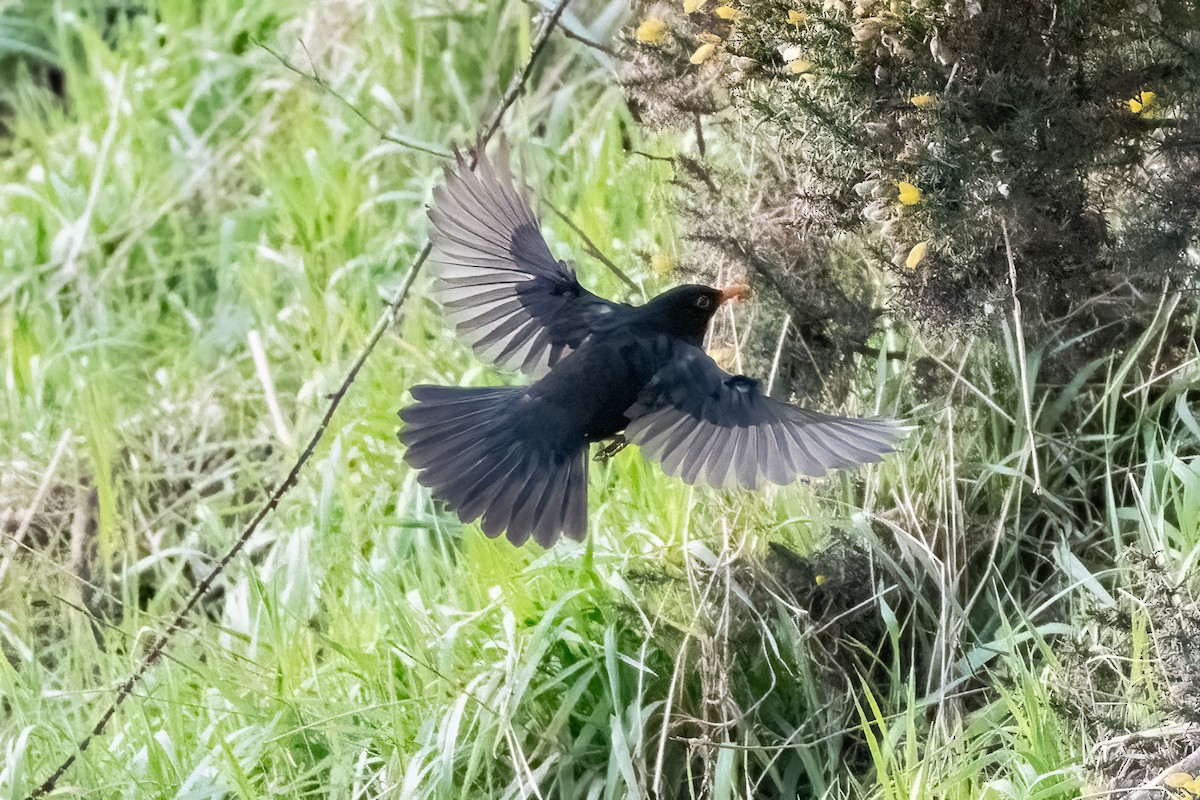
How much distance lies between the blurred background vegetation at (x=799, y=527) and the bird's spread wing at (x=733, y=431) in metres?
0.28

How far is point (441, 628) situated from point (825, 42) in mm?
1343

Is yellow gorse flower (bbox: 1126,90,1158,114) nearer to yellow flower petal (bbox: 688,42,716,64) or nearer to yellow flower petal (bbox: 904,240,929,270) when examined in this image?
yellow flower petal (bbox: 904,240,929,270)

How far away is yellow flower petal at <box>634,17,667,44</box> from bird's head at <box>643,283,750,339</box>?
20.3 inches

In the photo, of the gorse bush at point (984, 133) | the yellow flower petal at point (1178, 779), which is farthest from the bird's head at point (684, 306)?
the yellow flower petal at point (1178, 779)

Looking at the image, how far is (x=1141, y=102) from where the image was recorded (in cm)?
225

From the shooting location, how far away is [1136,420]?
2.67 meters

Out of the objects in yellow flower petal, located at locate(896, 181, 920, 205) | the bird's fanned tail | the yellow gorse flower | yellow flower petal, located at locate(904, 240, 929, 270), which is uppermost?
the yellow gorse flower

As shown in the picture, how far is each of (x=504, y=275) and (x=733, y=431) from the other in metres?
0.61

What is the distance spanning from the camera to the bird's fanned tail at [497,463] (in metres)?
2.39

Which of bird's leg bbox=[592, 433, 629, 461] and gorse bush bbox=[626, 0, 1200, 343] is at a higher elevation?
gorse bush bbox=[626, 0, 1200, 343]

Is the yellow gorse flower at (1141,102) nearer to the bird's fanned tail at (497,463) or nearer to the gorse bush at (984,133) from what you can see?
the gorse bush at (984,133)

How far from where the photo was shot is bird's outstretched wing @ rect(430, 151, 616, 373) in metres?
2.53

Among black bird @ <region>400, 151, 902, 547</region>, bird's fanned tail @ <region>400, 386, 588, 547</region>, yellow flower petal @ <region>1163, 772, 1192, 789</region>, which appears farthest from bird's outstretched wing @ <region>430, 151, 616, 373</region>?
yellow flower petal @ <region>1163, 772, 1192, 789</region>

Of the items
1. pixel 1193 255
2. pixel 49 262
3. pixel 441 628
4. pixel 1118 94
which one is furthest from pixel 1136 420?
pixel 49 262
